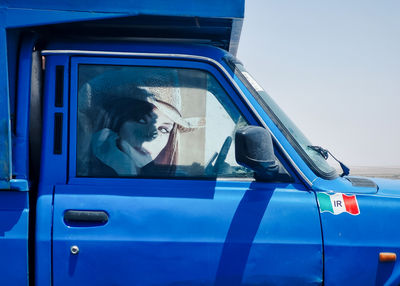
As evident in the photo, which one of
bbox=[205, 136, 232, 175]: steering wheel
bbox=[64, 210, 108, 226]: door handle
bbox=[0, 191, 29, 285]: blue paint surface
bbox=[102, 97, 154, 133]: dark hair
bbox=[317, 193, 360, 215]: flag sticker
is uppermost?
bbox=[102, 97, 154, 133]: dark hair

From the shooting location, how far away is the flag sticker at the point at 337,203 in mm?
2704

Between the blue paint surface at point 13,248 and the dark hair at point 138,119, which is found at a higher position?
the dark hair at point 138,119

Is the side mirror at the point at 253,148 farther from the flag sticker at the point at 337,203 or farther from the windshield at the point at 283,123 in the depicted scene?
the flag sticker at the point at 337,203

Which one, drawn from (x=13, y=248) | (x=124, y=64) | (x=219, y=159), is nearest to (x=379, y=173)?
(x=219, y=159)

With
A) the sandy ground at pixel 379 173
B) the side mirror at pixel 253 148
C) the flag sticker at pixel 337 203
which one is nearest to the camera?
the side mirror at pixel 253 148

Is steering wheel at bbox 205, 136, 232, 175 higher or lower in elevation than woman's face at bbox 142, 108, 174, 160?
lower

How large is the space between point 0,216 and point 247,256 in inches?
51.4

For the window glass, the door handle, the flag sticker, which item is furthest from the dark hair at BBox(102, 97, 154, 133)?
the flag sticker

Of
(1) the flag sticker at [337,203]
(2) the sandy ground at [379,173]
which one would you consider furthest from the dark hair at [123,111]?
(2) the sandy ground at [379,173]

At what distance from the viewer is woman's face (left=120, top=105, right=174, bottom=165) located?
9.22 feet

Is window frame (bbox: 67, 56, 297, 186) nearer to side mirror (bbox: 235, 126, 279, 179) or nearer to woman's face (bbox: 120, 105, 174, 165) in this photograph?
woman's face (bbox: 120, 105, 174, 165)

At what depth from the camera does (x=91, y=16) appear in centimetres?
264

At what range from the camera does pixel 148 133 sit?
2842 millimetres

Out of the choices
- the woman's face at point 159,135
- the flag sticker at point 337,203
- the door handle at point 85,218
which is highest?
the woman's face at point 159,135
